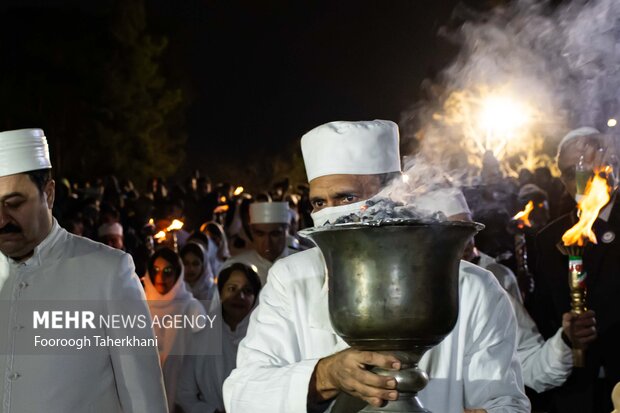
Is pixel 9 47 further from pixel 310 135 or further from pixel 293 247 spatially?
pixel 310 135

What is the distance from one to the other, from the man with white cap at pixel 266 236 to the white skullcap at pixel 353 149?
5.03 metres

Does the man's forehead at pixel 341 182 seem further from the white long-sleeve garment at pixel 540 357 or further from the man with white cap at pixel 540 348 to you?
the white long-sleeve garment at pixel 540 357

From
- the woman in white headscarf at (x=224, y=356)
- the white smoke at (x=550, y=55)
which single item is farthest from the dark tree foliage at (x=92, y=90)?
the white smoke at (x=550, y=55)

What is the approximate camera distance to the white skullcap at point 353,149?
370 centimetres

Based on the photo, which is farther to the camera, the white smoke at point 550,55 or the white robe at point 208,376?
the white robe at point 208,376

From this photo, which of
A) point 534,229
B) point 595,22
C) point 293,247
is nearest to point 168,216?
point 293,247

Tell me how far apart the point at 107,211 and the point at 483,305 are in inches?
359

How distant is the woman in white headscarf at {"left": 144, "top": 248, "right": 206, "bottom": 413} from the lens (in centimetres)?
799

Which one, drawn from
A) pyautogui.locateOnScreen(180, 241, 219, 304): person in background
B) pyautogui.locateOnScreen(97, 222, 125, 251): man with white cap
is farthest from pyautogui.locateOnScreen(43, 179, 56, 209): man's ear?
pyautogui.locateOnScreen(97, 222, 125, 251): man with white cap

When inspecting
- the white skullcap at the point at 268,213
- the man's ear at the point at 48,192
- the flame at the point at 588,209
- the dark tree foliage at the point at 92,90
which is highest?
the dark tree foliage at the point at 92,90

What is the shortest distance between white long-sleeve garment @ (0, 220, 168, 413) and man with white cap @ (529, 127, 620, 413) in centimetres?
254

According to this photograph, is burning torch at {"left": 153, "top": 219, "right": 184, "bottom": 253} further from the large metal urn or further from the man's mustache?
the large metal urn

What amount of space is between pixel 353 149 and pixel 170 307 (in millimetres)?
4722

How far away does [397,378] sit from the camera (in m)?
2.55
